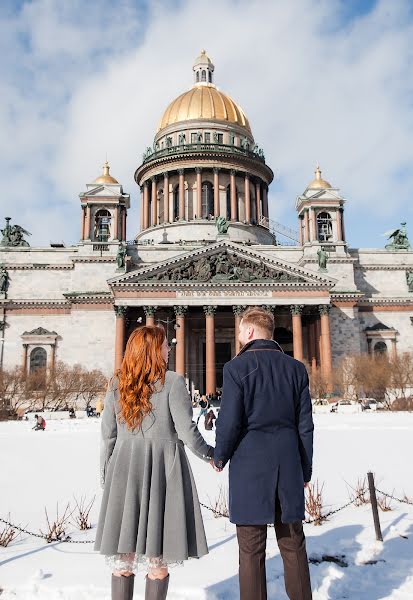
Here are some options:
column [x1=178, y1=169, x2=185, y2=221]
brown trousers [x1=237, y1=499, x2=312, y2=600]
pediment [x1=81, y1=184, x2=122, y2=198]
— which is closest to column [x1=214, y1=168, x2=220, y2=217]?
column [x1=178, y1=169, x2=185, y2=221]

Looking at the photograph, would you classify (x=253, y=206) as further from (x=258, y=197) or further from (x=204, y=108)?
(x=204, y=108)

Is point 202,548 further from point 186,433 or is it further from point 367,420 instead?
point 367,420

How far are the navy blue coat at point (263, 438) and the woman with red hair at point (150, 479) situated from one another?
27cm

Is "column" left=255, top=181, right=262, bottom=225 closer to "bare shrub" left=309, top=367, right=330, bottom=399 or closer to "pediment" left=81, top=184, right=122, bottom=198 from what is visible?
"pediment" left=81, top=184, right=122, bottom=198

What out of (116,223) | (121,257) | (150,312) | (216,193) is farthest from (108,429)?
(216,193)

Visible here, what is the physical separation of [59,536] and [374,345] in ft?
142

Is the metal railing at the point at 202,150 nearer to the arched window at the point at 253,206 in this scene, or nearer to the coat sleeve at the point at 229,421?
the arched window at the point at 253,206

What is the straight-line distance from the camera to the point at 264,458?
4.12 metres

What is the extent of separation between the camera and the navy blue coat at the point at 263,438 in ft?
13.4

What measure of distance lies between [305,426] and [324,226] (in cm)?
A: 4827

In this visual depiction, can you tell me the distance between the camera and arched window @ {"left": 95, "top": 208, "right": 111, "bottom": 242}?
49.8m

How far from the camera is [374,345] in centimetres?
4656

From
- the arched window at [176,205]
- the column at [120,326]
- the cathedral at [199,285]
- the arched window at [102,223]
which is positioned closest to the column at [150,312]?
the cathedral at [199,285]

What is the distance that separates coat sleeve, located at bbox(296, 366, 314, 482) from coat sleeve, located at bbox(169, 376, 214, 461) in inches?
29.9
